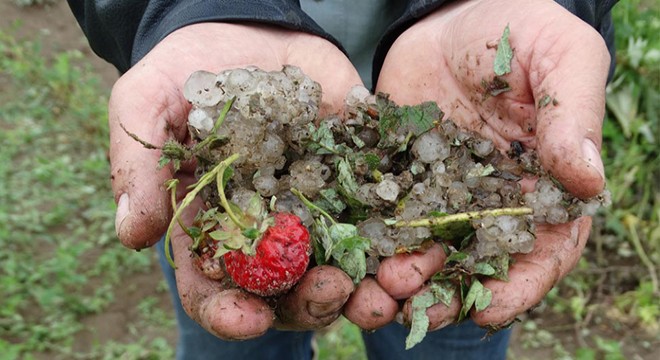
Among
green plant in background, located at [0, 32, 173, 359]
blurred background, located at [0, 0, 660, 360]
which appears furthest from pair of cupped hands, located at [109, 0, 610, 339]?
green plant in background, located at [0, 32, 173, 359]

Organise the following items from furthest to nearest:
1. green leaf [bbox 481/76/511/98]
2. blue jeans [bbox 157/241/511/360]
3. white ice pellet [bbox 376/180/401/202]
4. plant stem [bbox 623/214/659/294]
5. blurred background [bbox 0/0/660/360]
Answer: plant stem [bbox 623/214/659/294], blurred background [bbox 0/0/660/360], blue jeans [bbox 157/241/511/360], green leaf [bbox 481/76/511/98], white ice pellet [bbox 376/180/401/202]

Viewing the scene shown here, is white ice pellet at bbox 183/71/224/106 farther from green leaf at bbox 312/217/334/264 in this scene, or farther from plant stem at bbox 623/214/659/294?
plant stem at bbox 623/214/659/294

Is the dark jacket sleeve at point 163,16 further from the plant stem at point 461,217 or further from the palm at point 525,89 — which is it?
the plant stem at point 461,217

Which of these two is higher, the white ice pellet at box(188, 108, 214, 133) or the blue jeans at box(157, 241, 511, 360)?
the white ice pellet at box(188, 108, 214, 133)

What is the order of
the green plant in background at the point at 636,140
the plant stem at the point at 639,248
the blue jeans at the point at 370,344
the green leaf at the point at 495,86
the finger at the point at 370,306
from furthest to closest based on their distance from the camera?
the green plant in background at the point at 636,140
the plant stem at the point at 639,248
the blue jeans at the point at 370,344
the green leaf at the point at 495,86
the finger at the point at 370,306

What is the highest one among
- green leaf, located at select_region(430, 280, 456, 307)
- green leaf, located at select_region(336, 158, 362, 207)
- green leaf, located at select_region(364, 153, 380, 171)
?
green leaf, located at select_region(364, 153, 380, 171)

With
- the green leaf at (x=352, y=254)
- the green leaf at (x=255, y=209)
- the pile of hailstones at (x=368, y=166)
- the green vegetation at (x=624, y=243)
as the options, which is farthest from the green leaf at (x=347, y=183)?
the green vegetation at (x=624, y=243)

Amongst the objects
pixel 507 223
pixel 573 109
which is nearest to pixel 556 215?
pixel 507 223

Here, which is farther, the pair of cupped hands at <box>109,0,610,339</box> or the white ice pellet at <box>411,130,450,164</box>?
the white ice pellet at <box>411,130,450,164</box>
